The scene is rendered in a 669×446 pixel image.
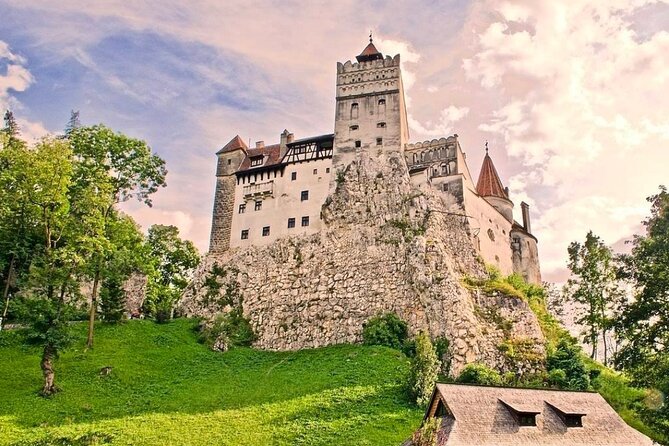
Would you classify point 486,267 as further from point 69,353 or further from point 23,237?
point 23,237

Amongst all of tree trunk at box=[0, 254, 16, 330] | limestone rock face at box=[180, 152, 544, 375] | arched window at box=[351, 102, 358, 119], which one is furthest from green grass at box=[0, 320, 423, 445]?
arched window at box=[351, 102, 358, 119]

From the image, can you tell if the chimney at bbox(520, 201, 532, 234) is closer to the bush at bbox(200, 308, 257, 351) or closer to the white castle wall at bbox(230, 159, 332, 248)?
the white castle wall at bbox(230, 159, 332, 248)

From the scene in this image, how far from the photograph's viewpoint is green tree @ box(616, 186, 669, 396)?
23.9 m

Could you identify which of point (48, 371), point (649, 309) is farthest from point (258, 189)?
point (649, 309)

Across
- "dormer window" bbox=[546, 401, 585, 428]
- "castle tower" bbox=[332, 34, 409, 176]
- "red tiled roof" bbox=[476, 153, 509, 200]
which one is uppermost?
"castle tower" bbox=[332, 34, 409, 176]

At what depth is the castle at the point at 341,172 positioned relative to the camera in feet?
177

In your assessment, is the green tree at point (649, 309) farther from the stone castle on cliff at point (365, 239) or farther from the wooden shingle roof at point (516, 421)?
the stone castle on cliff at point (365, 239)

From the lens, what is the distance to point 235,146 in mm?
60750

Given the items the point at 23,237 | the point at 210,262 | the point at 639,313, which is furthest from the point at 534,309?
the point at 23,237

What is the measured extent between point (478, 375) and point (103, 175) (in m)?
29.3

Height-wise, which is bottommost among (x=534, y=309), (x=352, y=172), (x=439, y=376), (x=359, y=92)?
(x=439, y=376)

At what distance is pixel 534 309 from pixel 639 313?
25457mm

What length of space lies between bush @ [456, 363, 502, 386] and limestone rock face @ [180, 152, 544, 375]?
7.07 feet

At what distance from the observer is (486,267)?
166 ft
